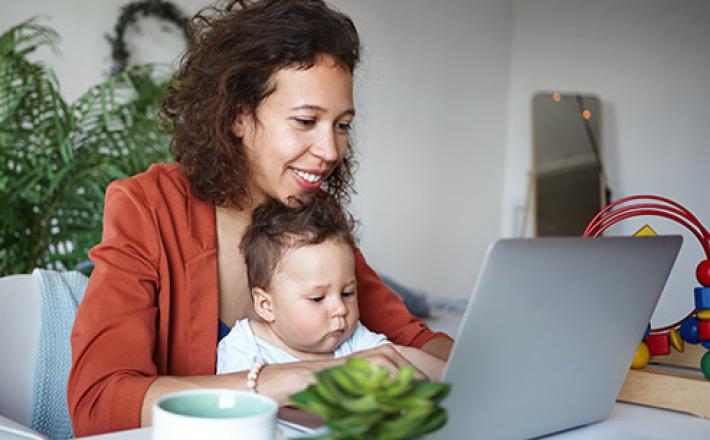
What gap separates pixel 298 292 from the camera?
4.64ft

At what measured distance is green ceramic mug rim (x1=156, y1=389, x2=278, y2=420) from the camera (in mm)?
675

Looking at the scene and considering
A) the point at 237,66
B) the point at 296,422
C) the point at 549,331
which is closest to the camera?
the point at 549,331

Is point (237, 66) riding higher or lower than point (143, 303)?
higher

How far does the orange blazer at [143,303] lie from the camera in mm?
1151

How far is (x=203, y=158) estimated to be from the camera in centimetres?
149

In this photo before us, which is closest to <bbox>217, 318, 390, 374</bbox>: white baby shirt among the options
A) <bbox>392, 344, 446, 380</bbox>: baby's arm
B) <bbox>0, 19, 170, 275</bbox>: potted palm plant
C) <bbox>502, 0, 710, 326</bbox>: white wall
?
<bbox>392, 344, 446, 380</bbox>: baby's arm

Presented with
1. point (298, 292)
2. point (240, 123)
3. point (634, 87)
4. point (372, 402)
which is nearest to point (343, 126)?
point (240, 123)

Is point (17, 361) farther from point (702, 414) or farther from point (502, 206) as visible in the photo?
point (502, 206)

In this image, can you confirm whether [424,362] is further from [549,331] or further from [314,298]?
[549,331]

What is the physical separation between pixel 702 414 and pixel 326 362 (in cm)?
57

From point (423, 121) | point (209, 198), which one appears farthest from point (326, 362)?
point (423, 121)

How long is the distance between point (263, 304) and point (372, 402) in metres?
0.96

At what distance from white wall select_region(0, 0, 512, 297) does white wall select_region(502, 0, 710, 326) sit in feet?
0.47

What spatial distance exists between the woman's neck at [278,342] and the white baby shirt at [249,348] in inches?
0.4
